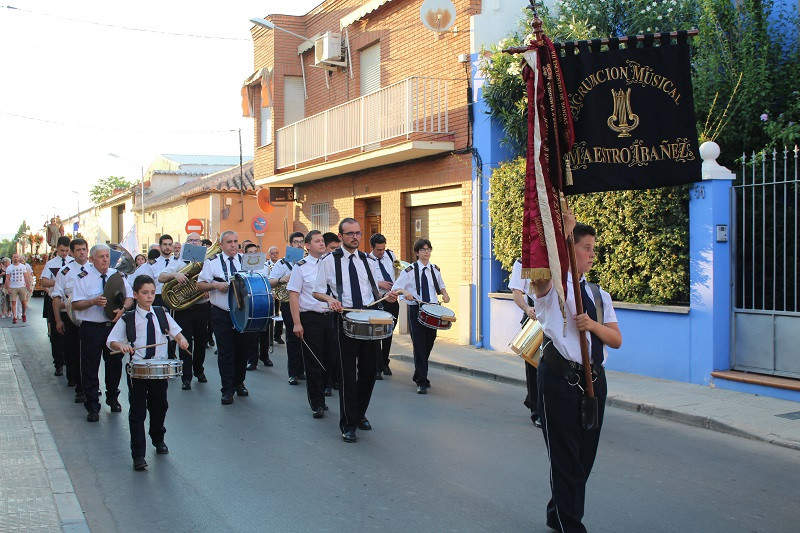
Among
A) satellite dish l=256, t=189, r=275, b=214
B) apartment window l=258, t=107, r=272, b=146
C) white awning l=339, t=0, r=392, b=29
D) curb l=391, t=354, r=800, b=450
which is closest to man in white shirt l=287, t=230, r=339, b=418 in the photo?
curb l=391, t=354, r=800, b=450

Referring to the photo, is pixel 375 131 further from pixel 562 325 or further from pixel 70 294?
pixel 562 325

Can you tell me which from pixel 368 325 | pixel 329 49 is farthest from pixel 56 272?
pixel 329 49

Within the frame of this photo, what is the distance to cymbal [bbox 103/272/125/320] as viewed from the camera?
28.4ft

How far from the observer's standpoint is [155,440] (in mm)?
7156

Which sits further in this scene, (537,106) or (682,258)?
(682,258)

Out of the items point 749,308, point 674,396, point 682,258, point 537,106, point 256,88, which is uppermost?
point 256,88

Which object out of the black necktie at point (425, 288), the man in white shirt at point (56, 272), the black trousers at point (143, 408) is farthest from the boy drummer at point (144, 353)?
the man in white shirt at point (56, 272)

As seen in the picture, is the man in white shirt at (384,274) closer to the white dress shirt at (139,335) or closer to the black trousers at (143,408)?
the white dress shirt at (139,335)

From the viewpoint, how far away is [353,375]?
7.69m

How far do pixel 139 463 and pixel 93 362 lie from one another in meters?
2.66

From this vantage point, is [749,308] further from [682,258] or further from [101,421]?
[101,421]

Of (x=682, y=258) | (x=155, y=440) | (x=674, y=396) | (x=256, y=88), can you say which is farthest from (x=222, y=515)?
(x=256, y=88)

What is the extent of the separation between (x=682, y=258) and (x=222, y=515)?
7488 mm

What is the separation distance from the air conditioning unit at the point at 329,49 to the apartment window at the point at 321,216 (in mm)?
3832
